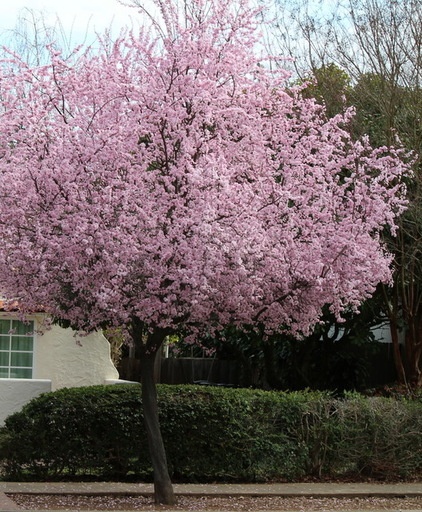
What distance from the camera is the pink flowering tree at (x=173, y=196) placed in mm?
10406

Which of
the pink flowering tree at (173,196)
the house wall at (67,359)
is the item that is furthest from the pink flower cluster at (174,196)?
the house wall at (67,359)

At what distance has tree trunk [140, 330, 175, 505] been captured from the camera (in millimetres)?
12062

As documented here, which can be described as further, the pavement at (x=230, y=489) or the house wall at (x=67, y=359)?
the house wall at (x=67, y=359)

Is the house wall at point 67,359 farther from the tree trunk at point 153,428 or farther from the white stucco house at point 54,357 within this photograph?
the tree trunk at point 153,428

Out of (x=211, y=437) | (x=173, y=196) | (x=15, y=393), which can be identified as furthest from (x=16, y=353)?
(x=173, y=196)

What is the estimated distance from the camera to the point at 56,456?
1377cm

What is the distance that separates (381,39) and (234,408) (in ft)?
23.0

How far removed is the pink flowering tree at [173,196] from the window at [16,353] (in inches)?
334

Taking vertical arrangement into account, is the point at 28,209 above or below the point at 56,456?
above

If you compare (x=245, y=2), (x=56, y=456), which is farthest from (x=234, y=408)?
(x=245, y=2)

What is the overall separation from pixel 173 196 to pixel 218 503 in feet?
13.8

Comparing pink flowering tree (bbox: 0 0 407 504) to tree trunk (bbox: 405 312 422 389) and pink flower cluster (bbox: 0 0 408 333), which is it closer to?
pink flower cluster (bbox: 0 0 408 333)

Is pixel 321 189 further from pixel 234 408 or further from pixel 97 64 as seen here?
pixel 234 408

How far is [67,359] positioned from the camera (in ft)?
65.0
